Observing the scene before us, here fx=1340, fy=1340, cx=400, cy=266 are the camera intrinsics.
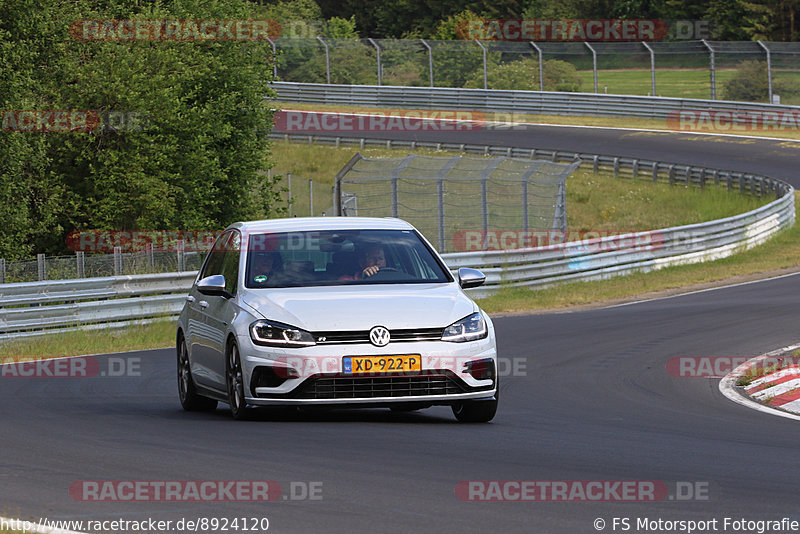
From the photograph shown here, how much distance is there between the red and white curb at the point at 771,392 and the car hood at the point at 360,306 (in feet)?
9.96

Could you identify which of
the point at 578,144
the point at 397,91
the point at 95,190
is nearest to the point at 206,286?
the point at 95,190

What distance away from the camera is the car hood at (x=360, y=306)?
9.22 m

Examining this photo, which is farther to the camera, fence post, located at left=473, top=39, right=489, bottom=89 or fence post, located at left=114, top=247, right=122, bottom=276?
fence post, located at left=473, top=39, right=489, bottom=89

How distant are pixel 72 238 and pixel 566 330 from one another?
17456 mm

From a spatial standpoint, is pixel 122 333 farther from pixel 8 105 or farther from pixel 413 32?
pixel 413 32
